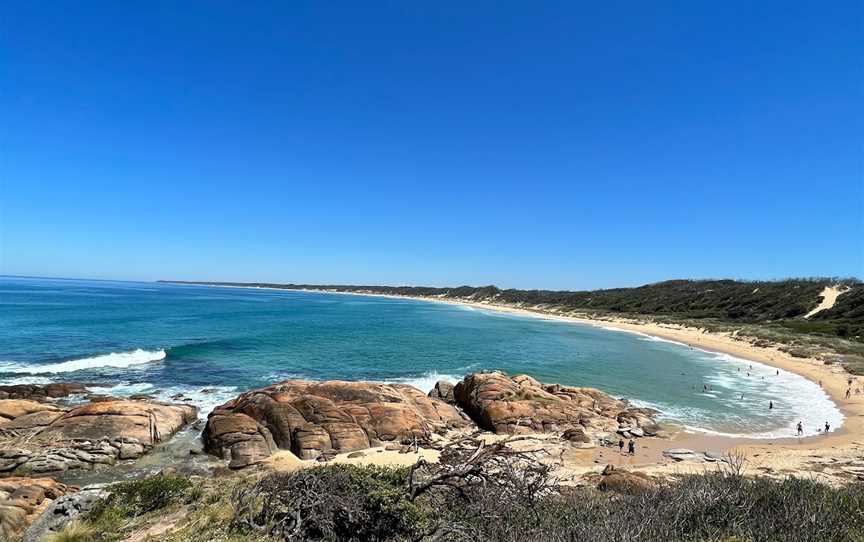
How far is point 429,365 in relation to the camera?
135 feet

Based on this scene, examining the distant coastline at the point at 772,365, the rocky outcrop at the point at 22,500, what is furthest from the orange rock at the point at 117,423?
the distant coastline at the point at 772,365

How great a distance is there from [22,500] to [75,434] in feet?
20.1

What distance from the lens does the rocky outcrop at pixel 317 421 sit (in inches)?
755

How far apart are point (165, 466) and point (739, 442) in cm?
2779

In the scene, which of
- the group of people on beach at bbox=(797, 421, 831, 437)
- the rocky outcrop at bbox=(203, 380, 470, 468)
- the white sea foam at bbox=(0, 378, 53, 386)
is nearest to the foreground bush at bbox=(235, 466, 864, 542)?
the rocky outcrop at bbox=(203, 380, 470, 468)

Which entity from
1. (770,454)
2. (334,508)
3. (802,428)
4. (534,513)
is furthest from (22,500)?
(802,428)

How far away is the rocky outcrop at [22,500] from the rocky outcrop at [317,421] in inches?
223

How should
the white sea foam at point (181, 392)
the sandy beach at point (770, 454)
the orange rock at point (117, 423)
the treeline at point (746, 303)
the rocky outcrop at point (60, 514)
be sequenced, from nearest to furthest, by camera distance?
1. the rocky outcrop at point (60, 514)
2. the sandy beach at point (770, 454)
3. the orange rock at point (117, 423)
4. the white sea foam at point (181, 392)
5. the treeline at point (746, 303)

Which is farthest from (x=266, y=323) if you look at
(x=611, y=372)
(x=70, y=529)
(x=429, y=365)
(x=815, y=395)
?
(x=815, y=395)

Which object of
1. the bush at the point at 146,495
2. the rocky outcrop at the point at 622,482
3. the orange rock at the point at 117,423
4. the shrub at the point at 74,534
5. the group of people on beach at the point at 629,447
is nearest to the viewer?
the shrub at the point at 74,534

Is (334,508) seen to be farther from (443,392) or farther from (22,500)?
(443,392)

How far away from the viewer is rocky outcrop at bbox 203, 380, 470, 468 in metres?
19.2

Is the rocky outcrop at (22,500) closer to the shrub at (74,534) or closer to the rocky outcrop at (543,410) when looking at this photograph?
the shrub at (74,534)

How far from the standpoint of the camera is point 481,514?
788 cm
